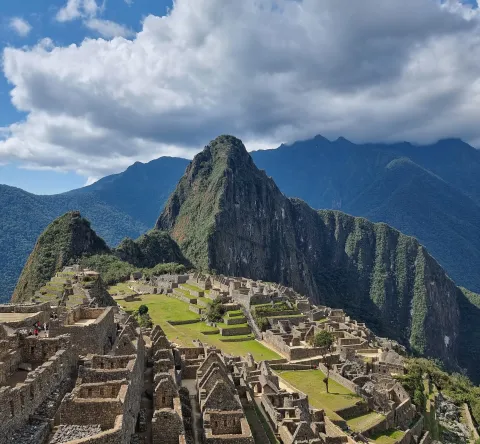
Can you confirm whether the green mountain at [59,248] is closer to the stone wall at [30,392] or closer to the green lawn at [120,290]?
the green lawn at [120,290]

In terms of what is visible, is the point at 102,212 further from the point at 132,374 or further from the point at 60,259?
the point at 132,374

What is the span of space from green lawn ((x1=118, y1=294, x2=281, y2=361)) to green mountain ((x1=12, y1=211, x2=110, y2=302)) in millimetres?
26695

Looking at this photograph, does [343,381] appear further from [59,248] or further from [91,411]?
[59,248]

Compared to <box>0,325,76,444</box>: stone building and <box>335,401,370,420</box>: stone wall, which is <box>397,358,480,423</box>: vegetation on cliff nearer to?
<box>335,401,370,420</box>: stone wall

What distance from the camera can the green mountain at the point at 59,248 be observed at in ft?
281

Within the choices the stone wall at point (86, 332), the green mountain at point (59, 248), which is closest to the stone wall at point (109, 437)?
the stone wall at point (86, 332)

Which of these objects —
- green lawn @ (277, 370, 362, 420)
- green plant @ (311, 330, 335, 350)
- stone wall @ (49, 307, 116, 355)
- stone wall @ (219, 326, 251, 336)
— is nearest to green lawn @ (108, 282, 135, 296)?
stone wall @ (219, 326, 251, 336)

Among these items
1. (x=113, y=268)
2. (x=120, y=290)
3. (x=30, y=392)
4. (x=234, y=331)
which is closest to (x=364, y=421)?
(x=234, y=331)

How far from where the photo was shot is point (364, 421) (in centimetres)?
3095

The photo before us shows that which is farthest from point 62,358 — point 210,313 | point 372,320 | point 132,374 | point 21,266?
point 372,320

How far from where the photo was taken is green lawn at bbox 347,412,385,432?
29656mm

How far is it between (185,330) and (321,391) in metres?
18.2

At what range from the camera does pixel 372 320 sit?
171 m

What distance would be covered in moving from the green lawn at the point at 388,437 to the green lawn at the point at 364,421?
29.2 inches
